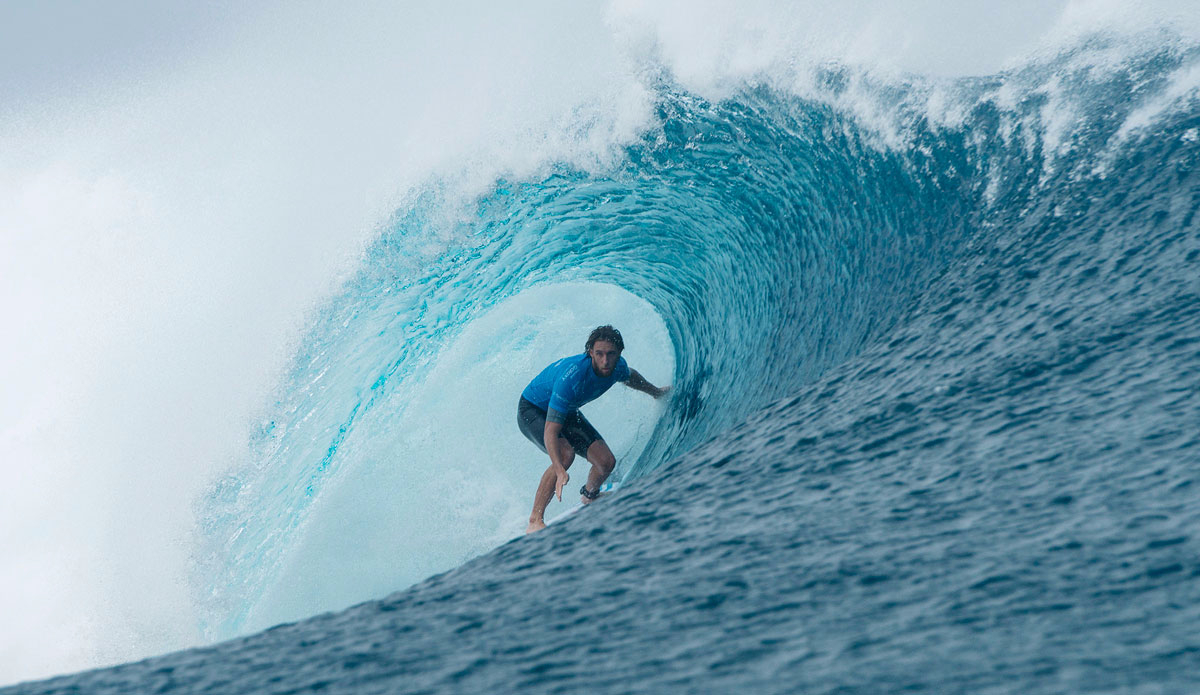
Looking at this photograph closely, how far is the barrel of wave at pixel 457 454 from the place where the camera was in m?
6.08

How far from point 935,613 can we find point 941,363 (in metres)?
1.51

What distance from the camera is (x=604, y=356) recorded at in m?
4.19

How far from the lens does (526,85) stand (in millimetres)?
6430

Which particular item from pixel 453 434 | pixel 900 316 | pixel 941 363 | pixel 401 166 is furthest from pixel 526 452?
pixel 941 363

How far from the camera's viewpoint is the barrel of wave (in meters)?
6.08

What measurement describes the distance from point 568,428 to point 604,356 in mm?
618

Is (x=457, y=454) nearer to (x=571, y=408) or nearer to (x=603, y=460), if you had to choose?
(x=603, y=460)

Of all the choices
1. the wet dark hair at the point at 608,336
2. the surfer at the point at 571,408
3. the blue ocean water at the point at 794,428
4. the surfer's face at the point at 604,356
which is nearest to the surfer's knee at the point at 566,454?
the surfer at the point at 571,408

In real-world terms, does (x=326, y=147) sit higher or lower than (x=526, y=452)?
higher

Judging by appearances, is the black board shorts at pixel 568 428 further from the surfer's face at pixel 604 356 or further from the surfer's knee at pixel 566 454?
the surfer's face at pixel 604 356

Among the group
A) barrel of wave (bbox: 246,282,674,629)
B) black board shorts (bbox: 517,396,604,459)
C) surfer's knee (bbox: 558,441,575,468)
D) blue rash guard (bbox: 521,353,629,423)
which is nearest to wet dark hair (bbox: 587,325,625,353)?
blue rash guard (bbox: 521,353,629,423)

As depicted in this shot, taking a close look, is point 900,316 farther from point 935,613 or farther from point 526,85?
point 526,85

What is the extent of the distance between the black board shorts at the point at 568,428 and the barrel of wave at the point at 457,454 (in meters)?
1.19

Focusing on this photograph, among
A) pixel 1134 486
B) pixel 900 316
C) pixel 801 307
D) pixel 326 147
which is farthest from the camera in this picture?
pixel 326 147
